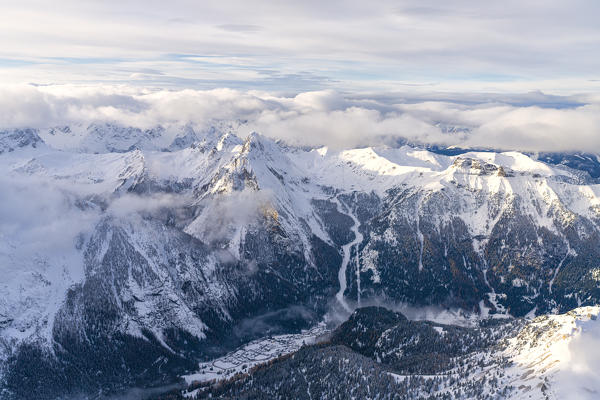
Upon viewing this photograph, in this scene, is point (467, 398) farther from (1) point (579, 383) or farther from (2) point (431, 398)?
(1) point (579, 383)

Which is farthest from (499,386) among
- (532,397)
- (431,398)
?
(431,398)

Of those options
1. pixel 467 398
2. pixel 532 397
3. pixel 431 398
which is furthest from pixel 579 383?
pixel 431 398

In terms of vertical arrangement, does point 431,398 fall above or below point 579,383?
below

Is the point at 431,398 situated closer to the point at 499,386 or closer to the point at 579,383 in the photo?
the point at 499,386

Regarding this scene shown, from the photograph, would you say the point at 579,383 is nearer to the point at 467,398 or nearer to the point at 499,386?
the point at 499,386

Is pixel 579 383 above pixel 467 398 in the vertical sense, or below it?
above

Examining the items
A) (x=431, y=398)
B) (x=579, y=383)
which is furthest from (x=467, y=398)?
(x=579, y=383)
